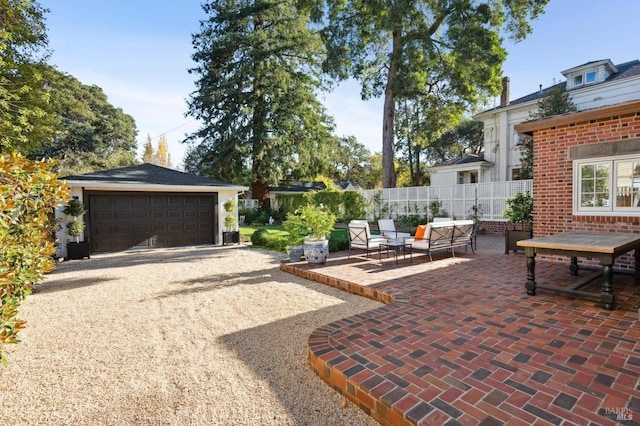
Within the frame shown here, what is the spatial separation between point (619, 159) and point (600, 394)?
5.43 m

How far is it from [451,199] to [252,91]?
14.6 m

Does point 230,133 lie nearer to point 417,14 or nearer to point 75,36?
point 75,36

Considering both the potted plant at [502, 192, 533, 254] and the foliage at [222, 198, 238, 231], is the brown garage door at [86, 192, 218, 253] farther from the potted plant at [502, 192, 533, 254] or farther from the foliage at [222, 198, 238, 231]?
the potted plant at [502, 192, 533, 254]

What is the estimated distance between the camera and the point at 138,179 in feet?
36.5

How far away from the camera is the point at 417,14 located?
15344 millimetres

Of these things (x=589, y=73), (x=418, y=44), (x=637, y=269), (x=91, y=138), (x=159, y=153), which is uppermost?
(x=159, y=153)

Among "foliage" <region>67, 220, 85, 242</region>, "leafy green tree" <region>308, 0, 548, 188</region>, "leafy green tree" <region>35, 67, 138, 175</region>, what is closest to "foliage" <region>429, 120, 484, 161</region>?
"leafy green tree" <region>308, 0, 548, 188</region>

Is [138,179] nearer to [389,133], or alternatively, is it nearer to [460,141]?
[389,133]

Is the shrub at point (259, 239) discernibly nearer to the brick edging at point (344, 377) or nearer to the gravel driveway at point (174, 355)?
the gravel driveway at point (174, 355)

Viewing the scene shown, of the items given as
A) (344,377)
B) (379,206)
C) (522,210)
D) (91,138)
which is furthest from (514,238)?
(91,138)

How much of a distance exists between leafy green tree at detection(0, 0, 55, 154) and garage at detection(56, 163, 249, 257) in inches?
137

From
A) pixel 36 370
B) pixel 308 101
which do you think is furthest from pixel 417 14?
pixel 36 370

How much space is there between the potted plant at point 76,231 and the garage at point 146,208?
218 mm

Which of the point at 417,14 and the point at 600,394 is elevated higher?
the point at 417,14
